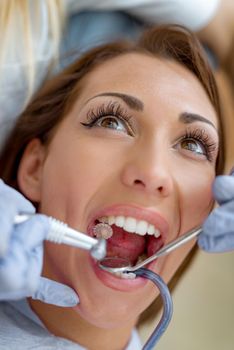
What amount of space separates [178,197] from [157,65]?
0.30 meters

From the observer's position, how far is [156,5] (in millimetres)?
1574

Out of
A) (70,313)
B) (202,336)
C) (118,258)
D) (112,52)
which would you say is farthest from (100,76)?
(202,336)

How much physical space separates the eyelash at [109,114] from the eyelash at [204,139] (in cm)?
12

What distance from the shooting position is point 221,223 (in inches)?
38.9

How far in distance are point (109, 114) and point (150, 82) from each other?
4.3 inches

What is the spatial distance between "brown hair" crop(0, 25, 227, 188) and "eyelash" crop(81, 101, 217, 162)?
96mm

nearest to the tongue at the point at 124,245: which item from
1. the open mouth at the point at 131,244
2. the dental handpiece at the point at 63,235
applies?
the open mouth at the point at 131,244

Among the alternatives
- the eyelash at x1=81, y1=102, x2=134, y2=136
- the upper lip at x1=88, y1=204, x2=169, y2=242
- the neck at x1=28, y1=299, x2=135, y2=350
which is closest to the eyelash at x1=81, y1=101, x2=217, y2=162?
the eyelash at x1=81, y1=102, x2=134, y2=136

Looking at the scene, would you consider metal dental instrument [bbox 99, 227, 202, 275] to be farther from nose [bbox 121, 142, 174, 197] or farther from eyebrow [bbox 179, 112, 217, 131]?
eyebrow [bbox 179, 112, 217, 131]

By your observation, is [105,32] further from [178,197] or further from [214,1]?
[178,197]

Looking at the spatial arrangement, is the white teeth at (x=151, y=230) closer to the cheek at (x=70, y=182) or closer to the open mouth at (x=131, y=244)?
the open mouth at (x=131, y=244)

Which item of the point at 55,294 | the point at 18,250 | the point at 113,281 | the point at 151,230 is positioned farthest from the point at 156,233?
the point at 18,250

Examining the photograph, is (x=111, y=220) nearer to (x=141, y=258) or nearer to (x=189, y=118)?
(x=141, y=258)

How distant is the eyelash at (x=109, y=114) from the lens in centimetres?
118
